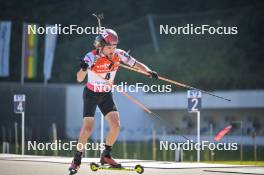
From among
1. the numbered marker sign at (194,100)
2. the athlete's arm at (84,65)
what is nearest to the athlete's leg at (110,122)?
the athlete's arm at (84,65)

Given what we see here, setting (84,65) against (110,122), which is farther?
(110,122)

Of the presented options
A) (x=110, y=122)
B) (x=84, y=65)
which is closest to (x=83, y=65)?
(x=84, y=65)

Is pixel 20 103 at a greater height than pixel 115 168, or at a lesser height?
greater

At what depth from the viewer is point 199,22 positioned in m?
69.0

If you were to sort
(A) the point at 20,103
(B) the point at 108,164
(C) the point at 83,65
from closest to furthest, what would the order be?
(C) the point at 83,65 → (B) the point at 108,164 → (A) the point at 20,103

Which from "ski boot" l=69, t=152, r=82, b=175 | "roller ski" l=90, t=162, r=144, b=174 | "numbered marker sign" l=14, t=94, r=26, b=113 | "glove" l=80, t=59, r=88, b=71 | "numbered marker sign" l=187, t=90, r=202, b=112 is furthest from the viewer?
"numbered marker sign" l=14, t=94, r=26, b=113

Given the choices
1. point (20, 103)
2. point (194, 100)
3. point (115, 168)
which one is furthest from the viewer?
point (20, 103)

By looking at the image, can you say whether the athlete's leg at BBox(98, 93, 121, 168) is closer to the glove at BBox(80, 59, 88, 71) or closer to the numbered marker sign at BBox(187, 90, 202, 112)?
the glove at BBox(80, 59, 88, 71)

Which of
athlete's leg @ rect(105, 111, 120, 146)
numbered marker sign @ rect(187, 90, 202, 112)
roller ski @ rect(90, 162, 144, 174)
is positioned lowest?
roller ski @ rect(90, 162, 144, 174)

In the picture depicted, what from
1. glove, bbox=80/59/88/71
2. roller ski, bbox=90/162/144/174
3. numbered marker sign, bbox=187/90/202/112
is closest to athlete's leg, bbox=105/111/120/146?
roller ski, bbox=90/162/144/174

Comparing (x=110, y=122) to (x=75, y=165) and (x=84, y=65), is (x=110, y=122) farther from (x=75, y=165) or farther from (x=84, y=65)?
(x=84, y=65)

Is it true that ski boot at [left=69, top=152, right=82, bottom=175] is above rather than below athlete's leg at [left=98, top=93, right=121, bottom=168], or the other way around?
below

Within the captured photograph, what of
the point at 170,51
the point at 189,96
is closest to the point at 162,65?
the point at 170,51

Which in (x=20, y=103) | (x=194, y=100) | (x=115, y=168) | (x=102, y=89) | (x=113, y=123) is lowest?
(x=115, y=168)
